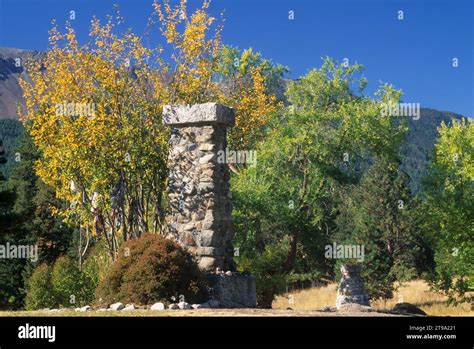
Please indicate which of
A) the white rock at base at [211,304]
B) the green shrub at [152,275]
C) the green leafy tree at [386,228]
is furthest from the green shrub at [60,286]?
the green leafy tree at [386,228]

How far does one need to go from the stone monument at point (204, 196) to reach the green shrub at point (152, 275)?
0.88 m

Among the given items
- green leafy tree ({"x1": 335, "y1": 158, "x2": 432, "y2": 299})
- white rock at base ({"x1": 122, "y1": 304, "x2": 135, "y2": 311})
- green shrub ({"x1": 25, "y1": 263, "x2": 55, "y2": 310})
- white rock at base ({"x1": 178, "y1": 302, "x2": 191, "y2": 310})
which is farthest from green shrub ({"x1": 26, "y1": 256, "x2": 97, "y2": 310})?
green leafy tree ({"x1": 335, "y1": 158, "x2": 432, "y2": 299})

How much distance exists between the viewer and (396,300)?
38781 mm

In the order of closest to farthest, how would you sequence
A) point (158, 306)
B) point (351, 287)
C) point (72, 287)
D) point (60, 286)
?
point (158, 306), point (351, 287), point (72, 287), point (60, 286)

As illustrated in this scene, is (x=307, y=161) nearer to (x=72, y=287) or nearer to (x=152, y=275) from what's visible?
(x=72, y=287)

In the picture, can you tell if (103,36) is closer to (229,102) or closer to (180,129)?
(180,129)

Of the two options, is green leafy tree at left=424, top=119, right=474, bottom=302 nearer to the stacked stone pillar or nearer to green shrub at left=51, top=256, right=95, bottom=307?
green shrub at left=51, top=256, right=95, bottom=307

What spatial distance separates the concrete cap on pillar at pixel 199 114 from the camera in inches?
623

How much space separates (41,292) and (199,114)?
54.8ft

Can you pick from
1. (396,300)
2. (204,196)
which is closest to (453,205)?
(396,300)

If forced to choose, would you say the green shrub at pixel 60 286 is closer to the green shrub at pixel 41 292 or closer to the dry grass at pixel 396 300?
the green shrub at pixel 41 292

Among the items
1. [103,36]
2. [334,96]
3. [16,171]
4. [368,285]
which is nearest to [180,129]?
[103,36]

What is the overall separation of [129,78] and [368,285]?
19.8m

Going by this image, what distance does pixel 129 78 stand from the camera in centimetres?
1958
